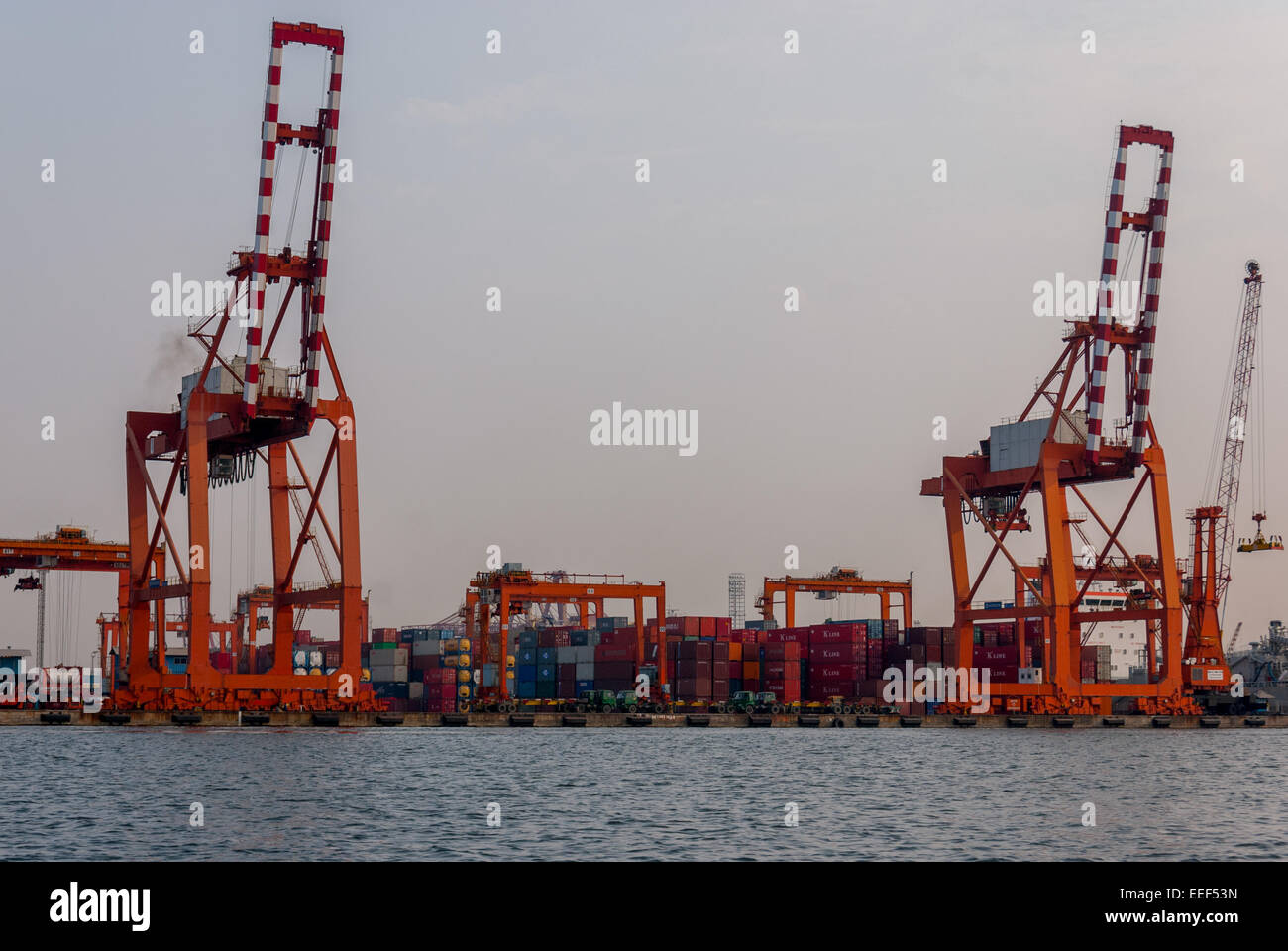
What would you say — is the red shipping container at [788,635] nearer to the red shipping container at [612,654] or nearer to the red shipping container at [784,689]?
the red shipping container at [784,689]

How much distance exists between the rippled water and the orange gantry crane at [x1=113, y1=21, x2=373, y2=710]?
9.92 ft

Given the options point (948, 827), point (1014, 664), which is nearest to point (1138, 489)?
point (1014, 664)

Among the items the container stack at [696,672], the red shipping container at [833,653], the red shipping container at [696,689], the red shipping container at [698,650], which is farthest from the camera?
the red shipping container at [833,653]

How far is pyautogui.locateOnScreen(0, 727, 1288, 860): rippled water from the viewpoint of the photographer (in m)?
26.3

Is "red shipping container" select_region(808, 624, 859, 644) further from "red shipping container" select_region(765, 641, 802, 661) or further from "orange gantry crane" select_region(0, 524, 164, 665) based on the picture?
"orange gantry crane" select_region(0, 524, 164, 665)

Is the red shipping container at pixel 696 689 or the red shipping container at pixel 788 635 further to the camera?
the red shipping container at pixel 788 635

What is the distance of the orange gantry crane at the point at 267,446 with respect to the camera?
5981 cm

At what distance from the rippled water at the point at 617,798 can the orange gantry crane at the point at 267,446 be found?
3.02 meters

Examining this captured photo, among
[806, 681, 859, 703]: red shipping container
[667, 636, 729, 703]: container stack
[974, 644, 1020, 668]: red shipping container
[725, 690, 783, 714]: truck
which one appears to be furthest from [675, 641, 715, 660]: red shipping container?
[974, 644, 1020, 668]: red shipping container

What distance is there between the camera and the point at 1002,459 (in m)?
76.6

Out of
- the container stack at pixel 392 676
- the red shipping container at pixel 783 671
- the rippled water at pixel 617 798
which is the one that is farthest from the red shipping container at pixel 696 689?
the rippled water at pixel 617 798

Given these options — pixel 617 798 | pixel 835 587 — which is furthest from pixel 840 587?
pixel 617 798

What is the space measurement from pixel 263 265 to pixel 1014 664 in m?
56.0
